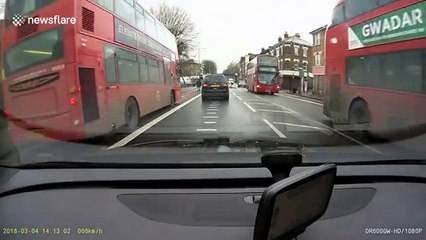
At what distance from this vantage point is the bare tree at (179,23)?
9.28 ft

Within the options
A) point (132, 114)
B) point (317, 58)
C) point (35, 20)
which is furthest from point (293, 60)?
point (35, 20)

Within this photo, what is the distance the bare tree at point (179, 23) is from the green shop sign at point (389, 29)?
0.99 m

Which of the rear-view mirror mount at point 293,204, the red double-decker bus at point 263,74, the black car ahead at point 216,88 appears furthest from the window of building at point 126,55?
the rear-view mirror mount at point 293,204

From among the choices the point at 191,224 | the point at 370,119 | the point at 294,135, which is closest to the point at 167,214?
the point at 191,224

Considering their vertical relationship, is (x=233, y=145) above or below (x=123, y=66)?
below

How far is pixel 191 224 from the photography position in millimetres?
2162

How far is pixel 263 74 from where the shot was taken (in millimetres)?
3510

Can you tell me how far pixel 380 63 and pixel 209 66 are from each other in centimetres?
113

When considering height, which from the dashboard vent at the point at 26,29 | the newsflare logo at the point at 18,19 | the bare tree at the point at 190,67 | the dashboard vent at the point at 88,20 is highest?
the dashboard vent at the point at 88,20

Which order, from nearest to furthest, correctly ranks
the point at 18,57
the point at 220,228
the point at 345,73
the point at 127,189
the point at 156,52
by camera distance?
the point at 220,228
the point at 127,189
the point at 18,57
the point at 345,73
the point at 156,52

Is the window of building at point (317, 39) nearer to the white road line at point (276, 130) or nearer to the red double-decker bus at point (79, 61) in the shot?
the white road line at point (276, 130)

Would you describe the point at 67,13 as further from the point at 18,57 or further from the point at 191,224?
the point at 191,224

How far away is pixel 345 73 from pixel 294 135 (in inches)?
23.3

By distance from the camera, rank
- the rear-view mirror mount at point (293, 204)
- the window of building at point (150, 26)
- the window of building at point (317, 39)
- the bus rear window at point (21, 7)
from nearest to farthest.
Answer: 1. the rear-view mirror mount at point (293, 204)
2. the bus rear window at point (21, 7)
3. the window of building at point (317, 39)
4. the window of building at point (150, 26)
